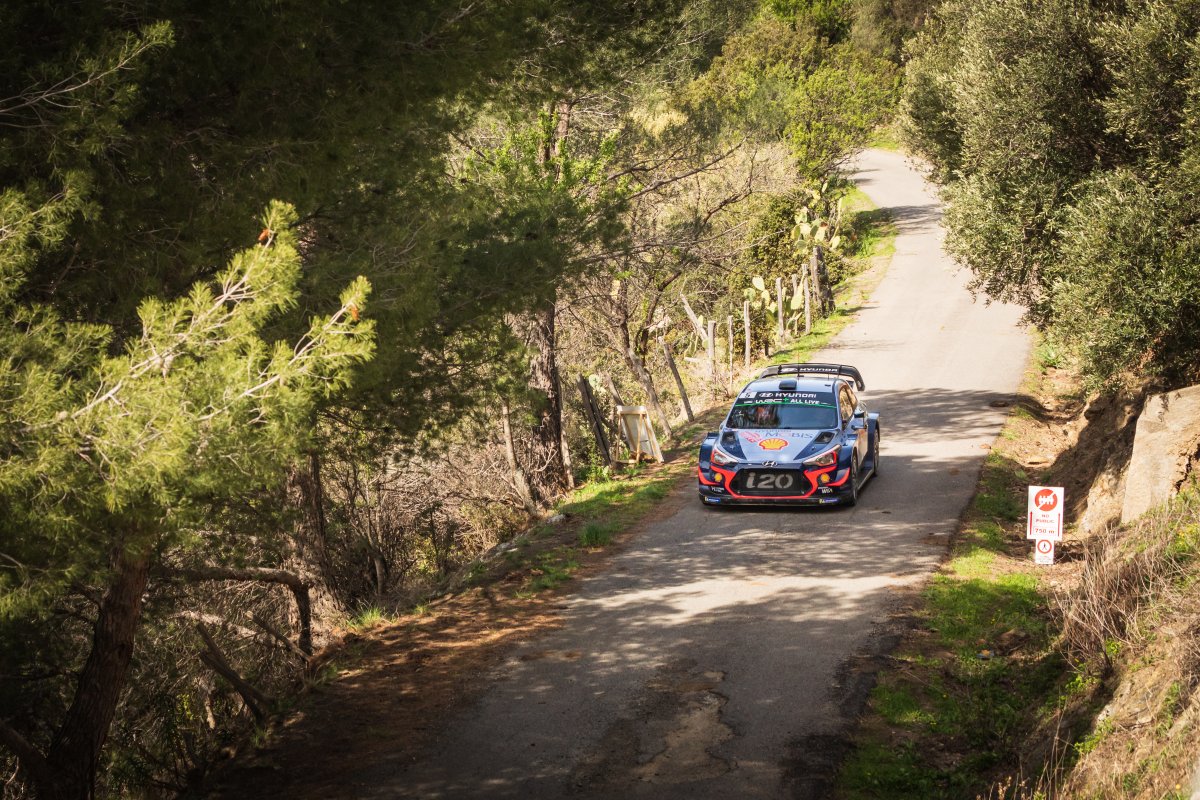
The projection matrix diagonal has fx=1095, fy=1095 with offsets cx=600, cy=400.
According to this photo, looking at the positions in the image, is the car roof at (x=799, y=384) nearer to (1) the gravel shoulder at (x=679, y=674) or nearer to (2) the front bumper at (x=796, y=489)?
(2) the front bumper at (x=796, y=489)

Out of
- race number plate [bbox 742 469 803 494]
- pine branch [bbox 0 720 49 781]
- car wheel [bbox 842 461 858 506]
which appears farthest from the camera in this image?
car wheel [bbox 842 461 858 506]

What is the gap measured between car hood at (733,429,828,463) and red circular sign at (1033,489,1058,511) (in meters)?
3.68

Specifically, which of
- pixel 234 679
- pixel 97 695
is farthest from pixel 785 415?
pixel 97 695

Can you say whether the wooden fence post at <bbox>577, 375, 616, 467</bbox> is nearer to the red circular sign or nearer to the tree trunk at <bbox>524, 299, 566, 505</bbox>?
the tree trunk at <bbox>524, 299, 566, 505</bbox>

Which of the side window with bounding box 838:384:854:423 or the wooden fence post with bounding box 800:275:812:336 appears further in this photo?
the wooden fence post with bounding box 800:275:812:336

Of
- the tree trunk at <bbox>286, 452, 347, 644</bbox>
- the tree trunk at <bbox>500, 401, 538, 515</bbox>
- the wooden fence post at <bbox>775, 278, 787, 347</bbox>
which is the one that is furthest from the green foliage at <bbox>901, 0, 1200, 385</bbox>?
the wooden fence post at <bbox>775, 278, 787, 347</bbox>

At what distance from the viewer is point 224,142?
7734 millimetres

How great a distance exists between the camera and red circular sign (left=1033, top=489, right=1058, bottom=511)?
11.4 meters

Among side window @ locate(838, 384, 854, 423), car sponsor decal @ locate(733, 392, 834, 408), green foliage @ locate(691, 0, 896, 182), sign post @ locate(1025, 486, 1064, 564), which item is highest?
green foliage @ locate(691, 0, 896, 182)

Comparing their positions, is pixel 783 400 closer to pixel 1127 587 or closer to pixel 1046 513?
pixel 1046 513

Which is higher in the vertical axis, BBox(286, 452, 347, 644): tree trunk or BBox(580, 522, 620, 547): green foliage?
BBox(286, 452, 347, 644): tree trunk

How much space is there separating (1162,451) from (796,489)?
180 inches

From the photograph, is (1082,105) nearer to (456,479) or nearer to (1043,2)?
(1043,2)

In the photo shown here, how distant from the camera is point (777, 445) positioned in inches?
588
